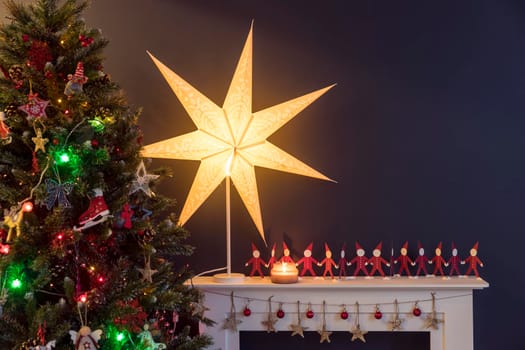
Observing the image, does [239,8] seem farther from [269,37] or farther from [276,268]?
[276,268]

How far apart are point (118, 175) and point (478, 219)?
1.65 meters

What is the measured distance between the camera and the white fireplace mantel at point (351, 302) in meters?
2.15

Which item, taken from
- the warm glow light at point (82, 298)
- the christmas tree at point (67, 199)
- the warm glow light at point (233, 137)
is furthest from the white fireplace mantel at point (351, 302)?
the warm glow light at point (82, 298)

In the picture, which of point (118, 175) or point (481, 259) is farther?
point (481, 259)

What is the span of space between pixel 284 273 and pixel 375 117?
841 millimetres

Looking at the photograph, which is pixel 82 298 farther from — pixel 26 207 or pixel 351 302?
pixel 351 302

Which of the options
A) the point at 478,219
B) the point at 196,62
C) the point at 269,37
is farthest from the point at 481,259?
the point at 196,62

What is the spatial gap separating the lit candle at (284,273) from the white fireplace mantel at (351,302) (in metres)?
0.02

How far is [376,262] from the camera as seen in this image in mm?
2236

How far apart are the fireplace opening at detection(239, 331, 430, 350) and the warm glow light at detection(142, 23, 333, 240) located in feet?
2.27

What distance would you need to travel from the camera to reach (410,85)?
2.30 m

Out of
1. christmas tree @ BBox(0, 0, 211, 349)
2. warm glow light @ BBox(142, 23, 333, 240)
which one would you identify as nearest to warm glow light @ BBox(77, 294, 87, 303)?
christmas tree @ BBox(0, 0, 211, 349)

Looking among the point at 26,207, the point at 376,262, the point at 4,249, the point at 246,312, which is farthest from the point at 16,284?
the point at 376,262

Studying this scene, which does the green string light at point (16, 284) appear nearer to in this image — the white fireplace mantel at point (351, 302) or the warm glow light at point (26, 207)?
the warm glow light at point (26, 207)
